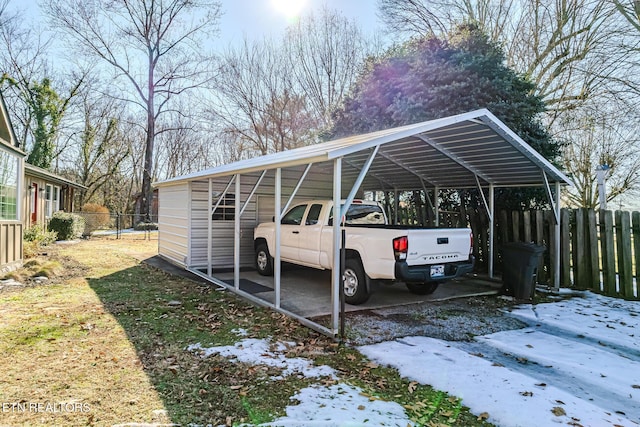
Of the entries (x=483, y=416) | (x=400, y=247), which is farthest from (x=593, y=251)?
(x=483, y=416)

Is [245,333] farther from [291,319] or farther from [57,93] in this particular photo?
[57,93]

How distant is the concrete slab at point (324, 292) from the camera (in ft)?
21.4

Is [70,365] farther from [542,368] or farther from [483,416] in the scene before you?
[542,368]

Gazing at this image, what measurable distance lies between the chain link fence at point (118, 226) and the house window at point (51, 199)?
1.22 meters

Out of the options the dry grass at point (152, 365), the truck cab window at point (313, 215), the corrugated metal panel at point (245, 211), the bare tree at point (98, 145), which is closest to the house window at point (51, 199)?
the bare tree at point (98, 145)

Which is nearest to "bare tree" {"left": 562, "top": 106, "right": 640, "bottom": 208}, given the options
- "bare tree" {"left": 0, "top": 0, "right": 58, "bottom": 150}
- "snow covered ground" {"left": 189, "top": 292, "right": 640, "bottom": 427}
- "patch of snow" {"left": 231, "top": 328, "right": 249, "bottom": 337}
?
"snow covered ground" {"left": 189, "top": 292, "right": 640, "bottom": 427}

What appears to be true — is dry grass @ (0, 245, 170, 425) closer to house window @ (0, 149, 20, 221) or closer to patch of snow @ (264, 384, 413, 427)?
patch of snow @ (264, 384, 413, 427)

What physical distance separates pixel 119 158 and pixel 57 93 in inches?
264

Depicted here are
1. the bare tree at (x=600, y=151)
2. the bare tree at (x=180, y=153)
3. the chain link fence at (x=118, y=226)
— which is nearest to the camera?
the bare tree at (x=600, y=151)

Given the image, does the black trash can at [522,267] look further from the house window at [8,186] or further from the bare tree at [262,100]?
the bare tree at [262,100]

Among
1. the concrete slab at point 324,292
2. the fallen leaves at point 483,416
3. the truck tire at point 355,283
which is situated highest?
the truck tire at point 355,283

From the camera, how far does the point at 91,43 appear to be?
2480 centimetres

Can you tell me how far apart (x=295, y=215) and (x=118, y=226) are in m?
14.6

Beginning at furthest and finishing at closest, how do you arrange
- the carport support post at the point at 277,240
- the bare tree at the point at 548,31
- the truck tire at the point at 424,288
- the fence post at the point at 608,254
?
the bare tree at the point at 548,31, the truck tire at the point at 424,288, the fence post at the point at 608,254, the carport support post at the point at 277,240
